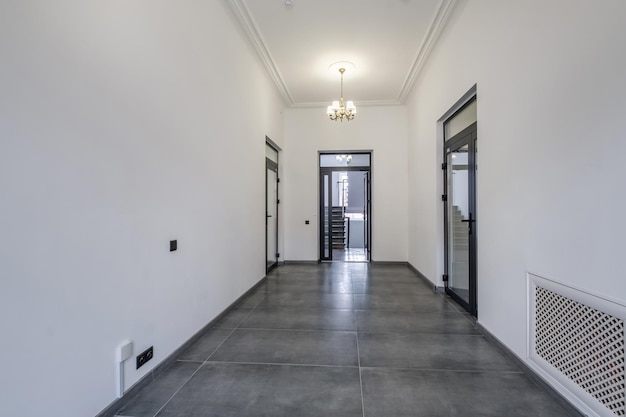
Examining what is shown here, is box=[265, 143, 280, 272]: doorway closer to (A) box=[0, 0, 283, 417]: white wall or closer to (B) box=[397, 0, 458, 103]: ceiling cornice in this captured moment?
(A) box=[0, 0, 283, 417]: white wall

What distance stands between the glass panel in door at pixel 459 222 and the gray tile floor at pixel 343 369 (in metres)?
0.43

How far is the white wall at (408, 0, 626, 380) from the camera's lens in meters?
1.65

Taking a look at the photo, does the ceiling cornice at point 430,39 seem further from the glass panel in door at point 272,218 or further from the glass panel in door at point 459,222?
the glass panel in door at point 272,218

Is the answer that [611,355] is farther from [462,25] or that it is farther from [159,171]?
[462,25]

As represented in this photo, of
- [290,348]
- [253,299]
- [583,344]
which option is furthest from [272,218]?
[583,344]

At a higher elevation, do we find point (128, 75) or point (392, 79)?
point (392, 79)

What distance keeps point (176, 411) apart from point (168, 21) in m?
2.96

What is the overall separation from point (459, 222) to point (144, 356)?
3.95 meters

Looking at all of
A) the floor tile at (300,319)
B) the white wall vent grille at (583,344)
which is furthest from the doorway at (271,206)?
the white wall vent grille at (583,344)

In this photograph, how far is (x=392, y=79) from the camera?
5867 mm

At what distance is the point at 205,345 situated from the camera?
2869mm

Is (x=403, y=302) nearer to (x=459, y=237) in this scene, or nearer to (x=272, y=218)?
(x=459, y=237)

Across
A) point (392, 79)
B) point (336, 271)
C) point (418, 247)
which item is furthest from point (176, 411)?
point (392, 79)

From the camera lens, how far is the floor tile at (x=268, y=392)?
193 cm
